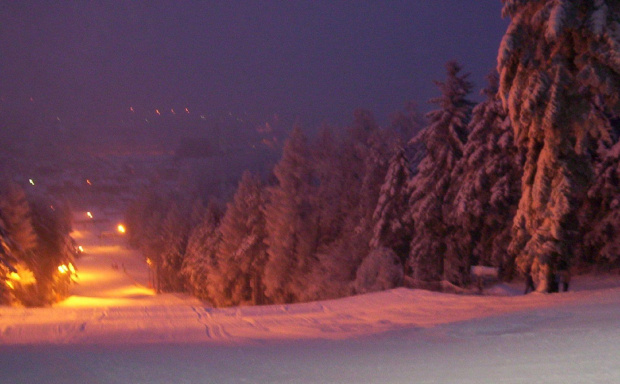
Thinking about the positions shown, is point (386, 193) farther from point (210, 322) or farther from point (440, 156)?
point (210, 322)

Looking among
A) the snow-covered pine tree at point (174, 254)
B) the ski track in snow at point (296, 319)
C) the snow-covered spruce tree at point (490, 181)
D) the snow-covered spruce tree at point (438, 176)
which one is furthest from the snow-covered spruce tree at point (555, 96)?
the snow-covered pine tree at point (174, 254)

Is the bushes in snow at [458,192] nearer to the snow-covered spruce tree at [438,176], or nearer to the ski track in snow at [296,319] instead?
the snow-covered spruce tree at [438,176]

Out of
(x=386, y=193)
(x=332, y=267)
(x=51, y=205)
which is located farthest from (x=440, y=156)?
(x=51, y=205)

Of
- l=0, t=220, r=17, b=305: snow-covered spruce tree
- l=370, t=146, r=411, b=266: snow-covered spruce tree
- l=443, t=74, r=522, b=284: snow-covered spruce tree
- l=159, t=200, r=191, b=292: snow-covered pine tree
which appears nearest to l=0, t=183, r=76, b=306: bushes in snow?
l=0, t=220, r=17, b=305: snow-covered spruce tree

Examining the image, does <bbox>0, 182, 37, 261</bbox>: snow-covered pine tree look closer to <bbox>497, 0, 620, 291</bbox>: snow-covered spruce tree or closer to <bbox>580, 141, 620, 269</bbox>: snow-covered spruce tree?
<bbox>497, 0, 620, 291</bbox>: snow-covered spruce tree

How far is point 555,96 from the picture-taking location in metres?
12.2

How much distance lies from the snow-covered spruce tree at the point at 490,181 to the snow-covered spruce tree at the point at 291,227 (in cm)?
1185

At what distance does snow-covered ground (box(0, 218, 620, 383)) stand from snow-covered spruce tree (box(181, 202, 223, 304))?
30.9m

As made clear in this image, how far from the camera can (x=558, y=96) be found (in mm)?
12195

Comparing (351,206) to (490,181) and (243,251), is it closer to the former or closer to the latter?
(243,251)

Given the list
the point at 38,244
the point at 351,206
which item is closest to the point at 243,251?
the point at 351,206

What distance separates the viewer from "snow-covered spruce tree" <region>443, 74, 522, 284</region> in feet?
80.9

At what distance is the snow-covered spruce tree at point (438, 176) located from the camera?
2688 centimetres

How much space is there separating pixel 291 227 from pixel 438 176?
1207 cm
